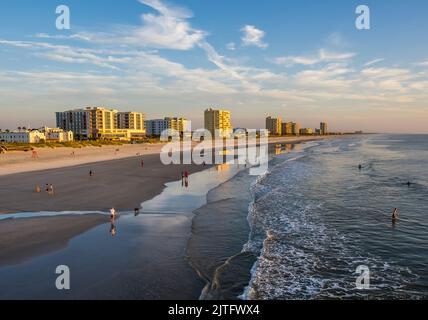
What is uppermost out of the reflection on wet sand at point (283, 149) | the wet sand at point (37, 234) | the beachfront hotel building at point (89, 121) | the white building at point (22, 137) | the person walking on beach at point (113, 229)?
the beachfront hotel building at point (89, 121)

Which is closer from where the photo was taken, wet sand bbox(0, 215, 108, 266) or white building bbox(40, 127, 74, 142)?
wet sand bbox(0, 215, 108, 266)

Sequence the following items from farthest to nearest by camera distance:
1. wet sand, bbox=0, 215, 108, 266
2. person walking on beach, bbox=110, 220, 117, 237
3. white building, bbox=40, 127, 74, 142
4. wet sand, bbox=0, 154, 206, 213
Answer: white building, bbox=40, 127, 74, 142 → wet sand, bbox=0, 154, 206, 213 → person walking on beach, bbox=110, 220, 117, 237 → wet sand, bbox=0, 215, 108, 266

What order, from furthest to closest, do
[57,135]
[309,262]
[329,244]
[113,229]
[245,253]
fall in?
[57,135] → [113,229] → [329,244] → [245,253] → [309,262]

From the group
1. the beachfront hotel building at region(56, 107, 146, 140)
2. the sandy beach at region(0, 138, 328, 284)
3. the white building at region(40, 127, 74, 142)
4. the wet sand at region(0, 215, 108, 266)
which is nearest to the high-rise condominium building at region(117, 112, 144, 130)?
the beachfront hotel building at region(56, 107, 146, 140)

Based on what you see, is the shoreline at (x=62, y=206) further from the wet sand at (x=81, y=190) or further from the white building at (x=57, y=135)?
the white building at (x=57, y=135)

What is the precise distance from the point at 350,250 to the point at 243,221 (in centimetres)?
625

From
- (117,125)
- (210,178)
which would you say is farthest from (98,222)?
(117,125)

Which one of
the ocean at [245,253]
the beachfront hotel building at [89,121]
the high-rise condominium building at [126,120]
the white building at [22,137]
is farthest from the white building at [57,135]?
the ocean at [245,253]

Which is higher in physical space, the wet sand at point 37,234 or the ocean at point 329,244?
the wet sand at point 37,234

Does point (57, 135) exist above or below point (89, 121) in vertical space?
below

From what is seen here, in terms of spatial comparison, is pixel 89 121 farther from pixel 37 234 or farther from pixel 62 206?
pixel 37 234

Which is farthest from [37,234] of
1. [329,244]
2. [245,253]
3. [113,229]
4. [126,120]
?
[126,120]

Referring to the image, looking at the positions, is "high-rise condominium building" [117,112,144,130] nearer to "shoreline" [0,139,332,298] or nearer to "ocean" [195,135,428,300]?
"shoreline" [0,139,332,298]
